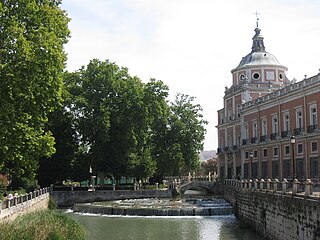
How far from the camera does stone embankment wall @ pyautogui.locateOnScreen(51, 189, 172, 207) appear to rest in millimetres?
49500

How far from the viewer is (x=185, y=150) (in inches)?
2402

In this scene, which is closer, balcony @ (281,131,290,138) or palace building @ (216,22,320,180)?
palace building @ (216,22,320,180)

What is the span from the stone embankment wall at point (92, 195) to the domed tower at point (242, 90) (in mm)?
13306

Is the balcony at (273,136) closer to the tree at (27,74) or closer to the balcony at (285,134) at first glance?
the balcony at (285,134)

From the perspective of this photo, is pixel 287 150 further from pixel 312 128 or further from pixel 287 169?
pixel 312 128

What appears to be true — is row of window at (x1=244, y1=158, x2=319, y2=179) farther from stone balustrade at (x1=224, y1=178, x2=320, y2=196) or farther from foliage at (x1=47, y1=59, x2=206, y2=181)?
foliage at (x1=47, y1=59, x2=206, y2=181)

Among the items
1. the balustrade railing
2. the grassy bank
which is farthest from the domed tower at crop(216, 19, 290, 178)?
the grassy bank

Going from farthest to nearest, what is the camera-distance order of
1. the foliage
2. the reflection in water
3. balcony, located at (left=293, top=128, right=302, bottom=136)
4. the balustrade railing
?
1. the foliage
2. balcony, located at (left=293, top=128, right=302, bottom=136)
3. the reflection in water
4. the balustrade railing

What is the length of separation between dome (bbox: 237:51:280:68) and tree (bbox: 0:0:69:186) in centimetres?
4173

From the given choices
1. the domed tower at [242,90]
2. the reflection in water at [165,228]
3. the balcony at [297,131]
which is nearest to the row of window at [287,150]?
the balcony at [297,131]

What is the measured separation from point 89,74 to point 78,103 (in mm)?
4150

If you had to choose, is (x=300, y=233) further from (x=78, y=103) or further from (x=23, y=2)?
(x=78, y=103)

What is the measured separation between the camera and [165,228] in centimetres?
3061

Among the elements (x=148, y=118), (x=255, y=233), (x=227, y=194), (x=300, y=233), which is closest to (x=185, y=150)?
(x=148, y=118)
